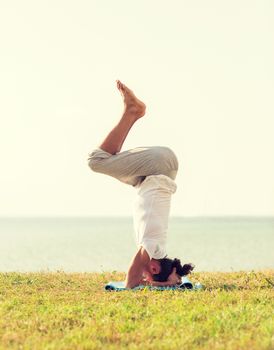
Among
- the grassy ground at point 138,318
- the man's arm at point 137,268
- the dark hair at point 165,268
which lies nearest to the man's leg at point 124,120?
the man's arm at point 137,268

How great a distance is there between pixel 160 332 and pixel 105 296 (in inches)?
77.8

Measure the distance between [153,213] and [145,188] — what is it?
301 mm

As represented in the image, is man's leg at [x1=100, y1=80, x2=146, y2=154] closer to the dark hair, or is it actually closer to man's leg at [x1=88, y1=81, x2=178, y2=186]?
man's leg at [x1=88, y1=81, x2=178, y2=186]

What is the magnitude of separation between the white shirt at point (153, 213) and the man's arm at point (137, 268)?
64 millimetres

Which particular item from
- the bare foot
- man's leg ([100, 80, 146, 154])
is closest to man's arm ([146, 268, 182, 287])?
man's leg ([100, 80, 146, 154])

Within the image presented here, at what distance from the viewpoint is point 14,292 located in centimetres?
784

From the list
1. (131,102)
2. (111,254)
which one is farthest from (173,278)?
(111,254)

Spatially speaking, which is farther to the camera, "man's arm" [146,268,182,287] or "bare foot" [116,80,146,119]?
"bare foot" [116,80,146,119]

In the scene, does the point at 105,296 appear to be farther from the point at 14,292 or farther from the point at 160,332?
the point at 160,332

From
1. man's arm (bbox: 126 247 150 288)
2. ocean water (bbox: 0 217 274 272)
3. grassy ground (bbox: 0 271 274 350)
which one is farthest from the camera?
ocean water (bbox: 0 217 274 272)

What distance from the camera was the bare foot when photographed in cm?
803

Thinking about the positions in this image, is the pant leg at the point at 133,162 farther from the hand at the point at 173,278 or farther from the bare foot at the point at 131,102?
the hand at the point at 173,278

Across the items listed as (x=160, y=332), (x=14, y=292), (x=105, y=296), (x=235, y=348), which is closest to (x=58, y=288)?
(x=14, y=292)

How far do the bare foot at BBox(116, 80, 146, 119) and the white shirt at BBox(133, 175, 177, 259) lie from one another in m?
0.73
